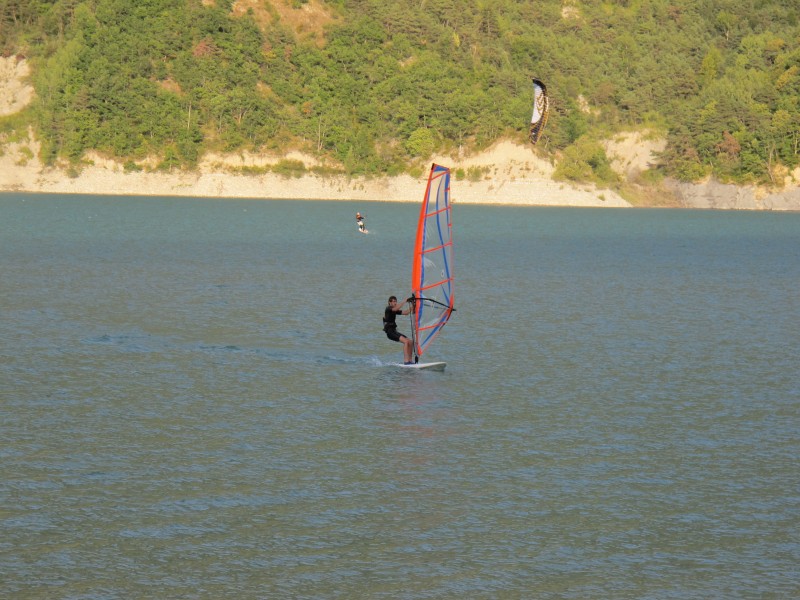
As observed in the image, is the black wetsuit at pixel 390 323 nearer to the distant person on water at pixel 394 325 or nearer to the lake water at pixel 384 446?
the distant person on water at pixel 394 325

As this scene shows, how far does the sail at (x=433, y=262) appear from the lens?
3100 cm

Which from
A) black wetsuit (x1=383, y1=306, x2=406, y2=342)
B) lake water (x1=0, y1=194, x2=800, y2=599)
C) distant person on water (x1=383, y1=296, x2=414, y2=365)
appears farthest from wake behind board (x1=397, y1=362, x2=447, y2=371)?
black wetsuit (x1=383, y1=306, x2=406, y2=342)

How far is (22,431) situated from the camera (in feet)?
77.2

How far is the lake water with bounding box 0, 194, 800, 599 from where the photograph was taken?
16531 mm

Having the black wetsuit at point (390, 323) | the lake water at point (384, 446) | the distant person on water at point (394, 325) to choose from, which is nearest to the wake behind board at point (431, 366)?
the distant person on water at point (394, 325)

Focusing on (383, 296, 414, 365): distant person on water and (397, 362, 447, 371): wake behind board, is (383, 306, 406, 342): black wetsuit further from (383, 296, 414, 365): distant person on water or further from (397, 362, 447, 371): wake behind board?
(397, 362, 447, 371): wake behind board

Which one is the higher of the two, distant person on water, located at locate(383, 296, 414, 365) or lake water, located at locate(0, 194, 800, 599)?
distant person on water, located at locate(383, 296, 414, 365)

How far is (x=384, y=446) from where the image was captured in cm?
2328

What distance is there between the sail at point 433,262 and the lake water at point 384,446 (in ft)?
5.90

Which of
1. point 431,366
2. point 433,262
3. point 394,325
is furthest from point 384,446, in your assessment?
point 433,262

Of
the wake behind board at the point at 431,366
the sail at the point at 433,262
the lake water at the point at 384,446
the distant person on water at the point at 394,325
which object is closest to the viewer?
the lake water at the point at 384,446

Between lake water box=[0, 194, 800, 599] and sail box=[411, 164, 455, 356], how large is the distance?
180 centimetres

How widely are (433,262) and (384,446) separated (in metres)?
9.36

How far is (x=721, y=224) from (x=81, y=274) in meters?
103
